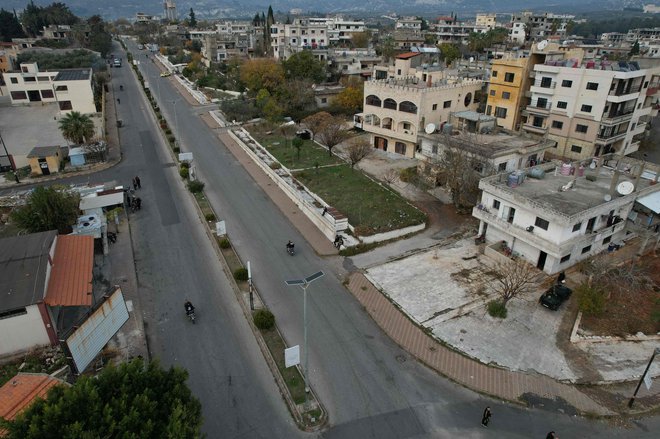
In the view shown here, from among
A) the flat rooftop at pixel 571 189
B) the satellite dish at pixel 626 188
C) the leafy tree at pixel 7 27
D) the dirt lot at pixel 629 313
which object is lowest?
the dirt lot at pixel 629 313

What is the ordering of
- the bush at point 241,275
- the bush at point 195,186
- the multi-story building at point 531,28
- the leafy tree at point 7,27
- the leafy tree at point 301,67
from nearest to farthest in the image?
the bush at point 241,275, the bush at point 195,186, the leafy tree at point 301,67, the leafy tree at point 7,27, the multi-story building at point 531,28

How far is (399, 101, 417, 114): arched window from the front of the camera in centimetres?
4516

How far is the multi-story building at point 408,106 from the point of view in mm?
45188

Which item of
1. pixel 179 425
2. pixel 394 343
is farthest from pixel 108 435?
pixel 394 343

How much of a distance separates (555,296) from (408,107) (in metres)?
27.3

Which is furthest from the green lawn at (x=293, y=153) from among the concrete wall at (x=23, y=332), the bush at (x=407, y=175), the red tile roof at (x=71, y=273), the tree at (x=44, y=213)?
the concrete wall at (x=23, y=332)

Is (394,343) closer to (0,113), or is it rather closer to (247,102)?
(247,102)

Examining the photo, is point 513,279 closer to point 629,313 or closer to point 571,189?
point 629,313

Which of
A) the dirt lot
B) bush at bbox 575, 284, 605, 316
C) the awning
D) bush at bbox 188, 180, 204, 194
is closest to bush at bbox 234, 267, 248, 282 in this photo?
bush at bbox 188, 180, 204, 194

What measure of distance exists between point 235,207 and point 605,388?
93.9ft

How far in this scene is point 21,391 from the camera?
16.1 m

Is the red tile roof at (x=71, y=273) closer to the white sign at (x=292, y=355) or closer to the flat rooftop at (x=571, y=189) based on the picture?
the white sign at (x=292, y=355)

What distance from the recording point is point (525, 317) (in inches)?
934

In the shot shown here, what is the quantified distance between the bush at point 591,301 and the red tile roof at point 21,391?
80.6 feet
